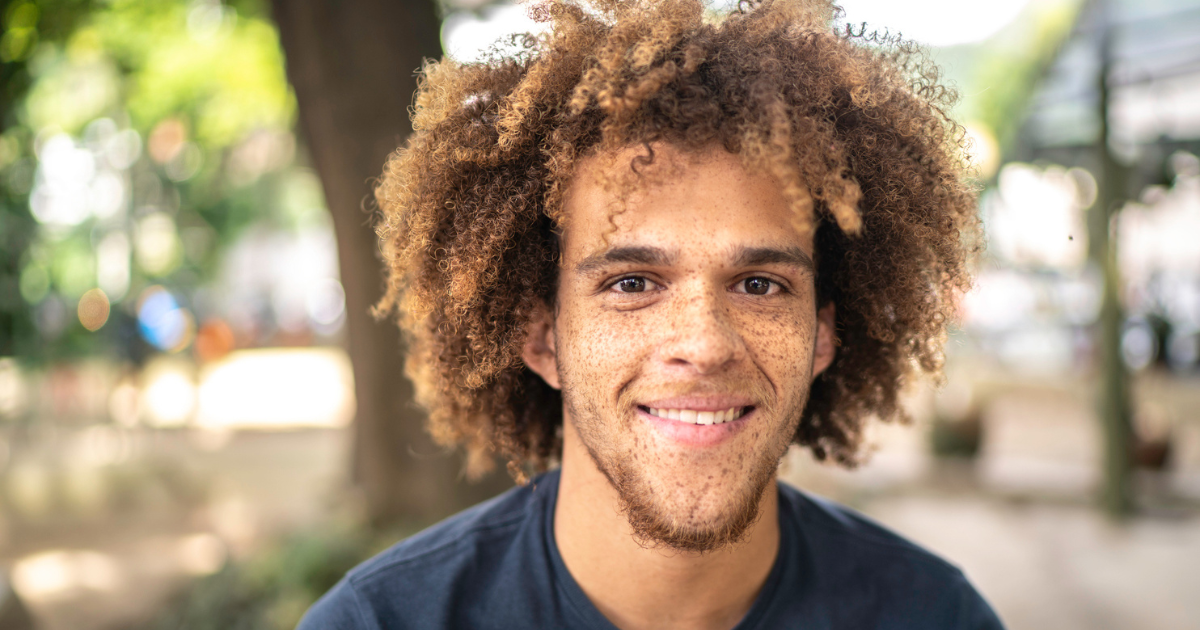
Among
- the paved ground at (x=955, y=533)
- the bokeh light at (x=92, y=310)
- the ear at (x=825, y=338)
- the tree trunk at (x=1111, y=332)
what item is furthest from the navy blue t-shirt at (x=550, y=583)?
Result: the bokeh light at (x=92, y=310)

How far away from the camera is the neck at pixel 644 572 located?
2.13 metres

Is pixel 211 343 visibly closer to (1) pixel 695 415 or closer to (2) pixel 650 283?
(2) pixel 650 283

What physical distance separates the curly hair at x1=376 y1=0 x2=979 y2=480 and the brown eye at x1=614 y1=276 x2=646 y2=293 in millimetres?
256

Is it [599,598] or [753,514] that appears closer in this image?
[753,514]

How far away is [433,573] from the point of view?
7.15 ft

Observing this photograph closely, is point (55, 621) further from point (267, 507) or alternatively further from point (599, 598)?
point (599, 598)

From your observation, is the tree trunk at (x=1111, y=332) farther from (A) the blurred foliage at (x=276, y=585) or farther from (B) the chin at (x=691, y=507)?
(B) the chin at (x=691, y=507)

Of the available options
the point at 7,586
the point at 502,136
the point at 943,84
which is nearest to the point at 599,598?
the point at 502,136

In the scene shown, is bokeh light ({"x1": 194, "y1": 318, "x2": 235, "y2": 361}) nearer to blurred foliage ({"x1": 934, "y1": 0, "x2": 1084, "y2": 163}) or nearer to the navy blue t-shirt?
blurred foliage ({"x1": 934, "y1": 0, "x2": 1084, "y2": 163})

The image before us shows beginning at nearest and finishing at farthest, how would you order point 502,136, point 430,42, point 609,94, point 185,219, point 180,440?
1. point 609,94
2. point 502,136
3. point 430,42
4. point 180,440
5. point 185,219

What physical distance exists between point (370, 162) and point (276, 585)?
2.76 meters

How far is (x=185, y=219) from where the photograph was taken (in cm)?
2272

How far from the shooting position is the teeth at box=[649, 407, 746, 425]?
1.95 meters

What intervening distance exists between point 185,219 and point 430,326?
2301 centimetres
